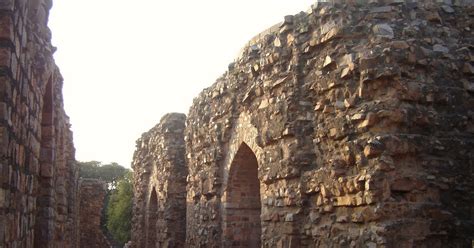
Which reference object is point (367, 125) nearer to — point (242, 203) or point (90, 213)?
point (242, 203)

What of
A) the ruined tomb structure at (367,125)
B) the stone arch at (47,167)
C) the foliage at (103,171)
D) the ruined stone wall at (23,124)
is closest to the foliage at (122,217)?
the foliage at (103,171)

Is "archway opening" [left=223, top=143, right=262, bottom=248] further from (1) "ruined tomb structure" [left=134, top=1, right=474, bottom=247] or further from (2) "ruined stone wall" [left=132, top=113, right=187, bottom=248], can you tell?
(2) "ruined stone wall" [left=132, top=113, right=187, bottom=248]

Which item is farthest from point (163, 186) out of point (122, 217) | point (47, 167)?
point (122, 217)

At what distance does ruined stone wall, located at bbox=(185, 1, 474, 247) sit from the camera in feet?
16.7

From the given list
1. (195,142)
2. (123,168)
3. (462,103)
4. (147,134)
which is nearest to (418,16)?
(462,103)

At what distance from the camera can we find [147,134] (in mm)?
15867

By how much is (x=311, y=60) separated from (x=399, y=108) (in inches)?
55.5

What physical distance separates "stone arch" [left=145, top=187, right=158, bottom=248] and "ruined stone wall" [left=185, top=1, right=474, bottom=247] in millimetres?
8573

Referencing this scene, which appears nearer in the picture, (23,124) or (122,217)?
(23,124)

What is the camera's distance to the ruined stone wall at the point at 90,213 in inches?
748

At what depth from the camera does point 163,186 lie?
13.3 m

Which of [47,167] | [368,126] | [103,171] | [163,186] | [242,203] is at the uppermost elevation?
[103,171]

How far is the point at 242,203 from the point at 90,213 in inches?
487

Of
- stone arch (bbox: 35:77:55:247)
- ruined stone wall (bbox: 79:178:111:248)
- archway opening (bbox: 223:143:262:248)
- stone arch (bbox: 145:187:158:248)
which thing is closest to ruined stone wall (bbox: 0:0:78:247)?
stone arch (bbox: 35:77:55:247)
